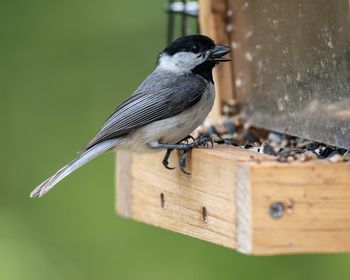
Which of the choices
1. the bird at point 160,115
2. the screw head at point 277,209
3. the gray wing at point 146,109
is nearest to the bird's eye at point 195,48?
the bird at point 160,115

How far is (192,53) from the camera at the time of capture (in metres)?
4.49

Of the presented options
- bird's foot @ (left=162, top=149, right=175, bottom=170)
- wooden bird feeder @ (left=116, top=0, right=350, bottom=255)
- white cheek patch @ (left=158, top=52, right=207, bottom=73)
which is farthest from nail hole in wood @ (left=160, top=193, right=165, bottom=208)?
white cheek patch @ (left=158, top=52, right=207, bottom=73)

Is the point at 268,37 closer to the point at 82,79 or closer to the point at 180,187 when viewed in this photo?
the point at 180,187

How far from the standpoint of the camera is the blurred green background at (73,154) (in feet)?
18.2

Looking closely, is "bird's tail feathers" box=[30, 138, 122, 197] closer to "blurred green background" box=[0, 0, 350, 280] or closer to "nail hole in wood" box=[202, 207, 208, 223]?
"nail hole in wood" box=[202, 207, 208, 223]

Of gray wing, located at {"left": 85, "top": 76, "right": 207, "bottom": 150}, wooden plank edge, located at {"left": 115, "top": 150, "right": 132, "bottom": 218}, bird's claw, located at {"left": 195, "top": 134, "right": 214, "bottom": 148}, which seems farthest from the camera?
wooden plank edge, located at {"left": 115, "top": 150, "right": 132, "bottom": 218}

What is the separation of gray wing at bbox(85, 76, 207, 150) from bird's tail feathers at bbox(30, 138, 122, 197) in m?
0.03

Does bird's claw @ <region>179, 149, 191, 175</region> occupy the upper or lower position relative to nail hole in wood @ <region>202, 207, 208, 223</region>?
upper

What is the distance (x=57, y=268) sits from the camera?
19.1 feet

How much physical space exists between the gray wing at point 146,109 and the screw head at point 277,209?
1141 mm

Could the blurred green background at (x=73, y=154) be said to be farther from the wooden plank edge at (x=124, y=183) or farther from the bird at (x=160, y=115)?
the bird at (x=160, y=115)

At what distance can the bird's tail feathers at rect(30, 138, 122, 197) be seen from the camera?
415cm

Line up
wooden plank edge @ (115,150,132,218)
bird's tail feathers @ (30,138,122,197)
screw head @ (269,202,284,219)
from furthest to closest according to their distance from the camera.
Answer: wooden plank edge @ (115,150,132,218) → bird's tail feathers @ (30,138,122,197) → screw head @ (269,202,284,219)

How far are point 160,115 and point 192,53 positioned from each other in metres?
0.43
